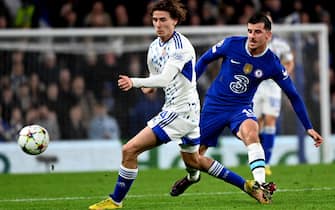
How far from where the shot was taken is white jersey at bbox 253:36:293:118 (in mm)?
15141

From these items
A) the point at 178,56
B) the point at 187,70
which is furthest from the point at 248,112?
the point at 178,56

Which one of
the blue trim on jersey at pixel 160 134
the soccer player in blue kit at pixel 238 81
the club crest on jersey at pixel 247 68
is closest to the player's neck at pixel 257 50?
the soccer player in blue kit at pixel 238 81

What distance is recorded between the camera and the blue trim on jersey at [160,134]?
31.9ft

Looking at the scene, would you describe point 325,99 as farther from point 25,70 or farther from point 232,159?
point 25,70

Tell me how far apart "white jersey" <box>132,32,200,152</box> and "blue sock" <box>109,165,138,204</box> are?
45 centimetres

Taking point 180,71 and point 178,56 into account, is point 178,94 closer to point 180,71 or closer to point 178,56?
point 180,71

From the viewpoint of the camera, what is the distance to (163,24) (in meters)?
9.80

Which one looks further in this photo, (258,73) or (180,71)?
(258,73)

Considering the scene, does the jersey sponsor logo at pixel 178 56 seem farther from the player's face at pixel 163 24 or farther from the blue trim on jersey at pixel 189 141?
the blue trim on jersey at pixel 189 141

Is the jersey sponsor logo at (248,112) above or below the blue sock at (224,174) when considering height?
above

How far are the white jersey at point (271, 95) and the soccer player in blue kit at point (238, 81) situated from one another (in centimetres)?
395

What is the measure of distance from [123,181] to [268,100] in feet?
19.3

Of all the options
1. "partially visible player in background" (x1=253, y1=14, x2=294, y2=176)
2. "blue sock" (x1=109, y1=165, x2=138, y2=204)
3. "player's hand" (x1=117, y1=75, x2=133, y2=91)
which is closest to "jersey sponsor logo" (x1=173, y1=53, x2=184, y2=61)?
"player's hand" (x1=117, y1=75, x2=133, y2=91)

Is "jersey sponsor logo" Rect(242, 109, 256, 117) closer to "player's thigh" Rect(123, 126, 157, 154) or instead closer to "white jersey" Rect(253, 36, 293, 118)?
"player's thigh" Rect(123, 126, 157, 154)
